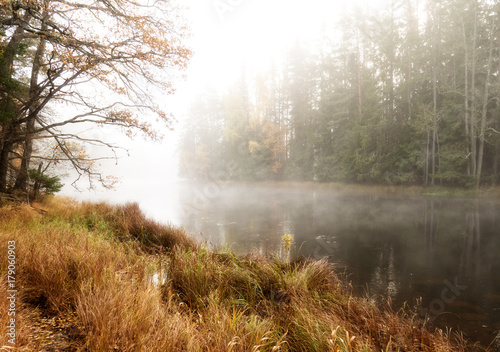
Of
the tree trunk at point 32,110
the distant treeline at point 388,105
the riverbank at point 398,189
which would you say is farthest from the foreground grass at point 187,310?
the distant treeline at point 388,105

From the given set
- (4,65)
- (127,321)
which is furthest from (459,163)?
(4,65)

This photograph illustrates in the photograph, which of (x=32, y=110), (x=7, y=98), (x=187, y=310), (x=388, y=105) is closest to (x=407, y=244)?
(x=187, y=310)

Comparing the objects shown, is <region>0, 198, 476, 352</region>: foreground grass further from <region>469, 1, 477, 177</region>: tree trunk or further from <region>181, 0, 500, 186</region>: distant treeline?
<region>181, 0, 500, 186</region>: distant treeline

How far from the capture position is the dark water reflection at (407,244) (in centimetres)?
482

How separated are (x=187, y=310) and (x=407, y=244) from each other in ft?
27.8

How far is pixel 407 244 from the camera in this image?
865cm

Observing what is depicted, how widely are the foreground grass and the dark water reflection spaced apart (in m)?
1.30

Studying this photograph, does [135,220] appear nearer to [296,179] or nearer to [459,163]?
[459,163]

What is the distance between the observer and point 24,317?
200 centimetres

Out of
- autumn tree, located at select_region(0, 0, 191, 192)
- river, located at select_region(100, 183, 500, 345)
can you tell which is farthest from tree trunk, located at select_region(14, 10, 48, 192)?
river, located at select_region(100, 183, 500, 345)

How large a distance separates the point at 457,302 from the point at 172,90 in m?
8.64

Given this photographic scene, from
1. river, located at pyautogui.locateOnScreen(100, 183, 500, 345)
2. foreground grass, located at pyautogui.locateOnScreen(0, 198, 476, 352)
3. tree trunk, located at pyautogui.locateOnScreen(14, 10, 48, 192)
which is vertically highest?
tree trunk, located at pyautogui.locateOnScreen(14, 10, 48, 192)

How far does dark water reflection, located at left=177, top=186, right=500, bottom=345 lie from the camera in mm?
4820

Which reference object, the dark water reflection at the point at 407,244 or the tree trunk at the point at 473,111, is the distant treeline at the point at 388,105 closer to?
the tree trunk at the point at 473,111
